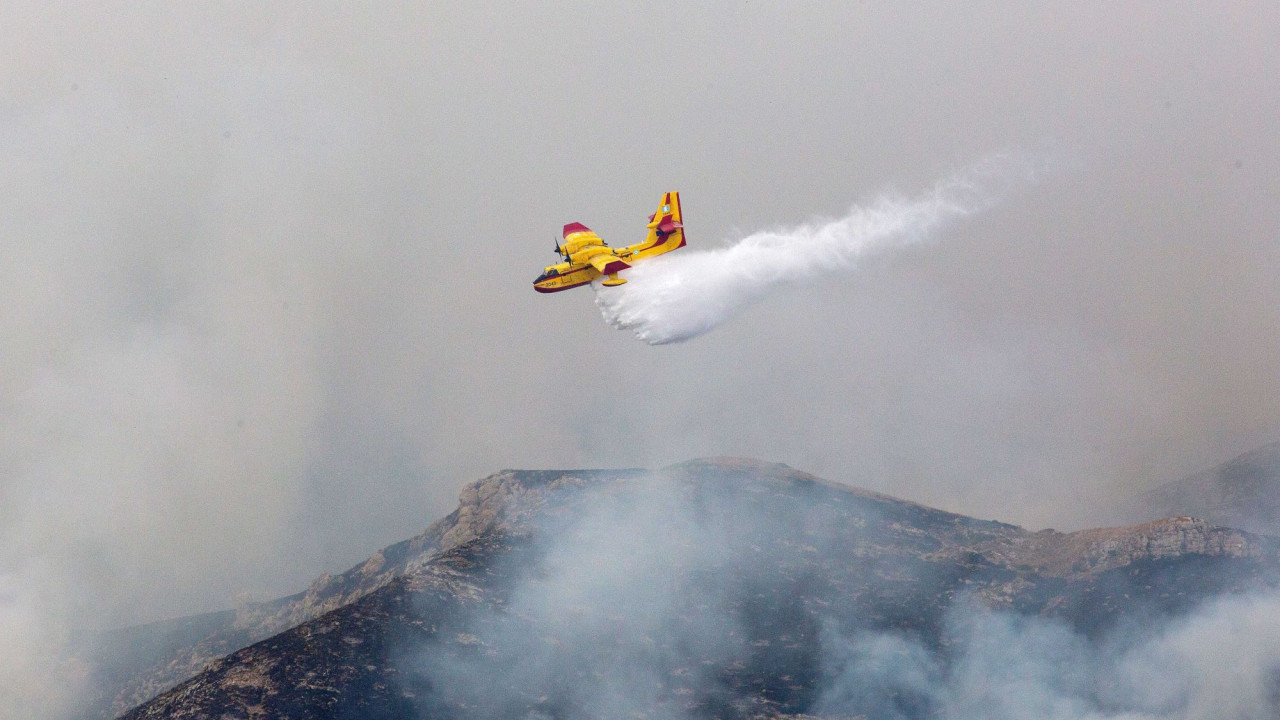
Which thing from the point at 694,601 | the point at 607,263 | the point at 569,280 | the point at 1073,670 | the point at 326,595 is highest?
the point at 607,263

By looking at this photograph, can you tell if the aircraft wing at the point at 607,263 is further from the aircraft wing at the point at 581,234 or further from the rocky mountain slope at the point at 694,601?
the rocky mountain slope at the point at 694,601

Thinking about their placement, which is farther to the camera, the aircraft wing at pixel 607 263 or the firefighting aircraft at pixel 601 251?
the firefighting aircraft at pixel 601 251

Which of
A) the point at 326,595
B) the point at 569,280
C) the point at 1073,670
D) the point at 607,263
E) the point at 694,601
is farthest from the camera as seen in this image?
the point at 326,595

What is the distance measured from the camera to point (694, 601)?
14138cm

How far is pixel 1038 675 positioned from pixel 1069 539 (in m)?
35.2

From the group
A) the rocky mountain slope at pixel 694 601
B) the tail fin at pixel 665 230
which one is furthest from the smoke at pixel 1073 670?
the tail fin at pixel 665 230

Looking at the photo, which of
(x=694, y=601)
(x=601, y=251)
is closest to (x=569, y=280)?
(x=601, y=251)

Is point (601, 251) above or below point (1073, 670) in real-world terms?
above

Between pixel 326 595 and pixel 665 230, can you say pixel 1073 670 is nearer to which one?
pixel 665 230

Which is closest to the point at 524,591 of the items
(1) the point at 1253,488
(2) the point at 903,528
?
(2) the point at 903,528

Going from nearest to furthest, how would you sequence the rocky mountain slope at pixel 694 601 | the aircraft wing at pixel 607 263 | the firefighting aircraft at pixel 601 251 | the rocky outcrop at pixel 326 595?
the rocky mountain slope at pixel 694 601 → the aircraft wing at pixel 607 263 → the firefighting aircraft at pixel 601 251 → the rocky outcrop at pixel 326 595

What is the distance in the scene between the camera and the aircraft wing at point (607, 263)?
119188 millimetres

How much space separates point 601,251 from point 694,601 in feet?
165

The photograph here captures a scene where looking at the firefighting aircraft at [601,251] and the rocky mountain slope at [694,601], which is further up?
the firefighting aircraft at [601,251]
